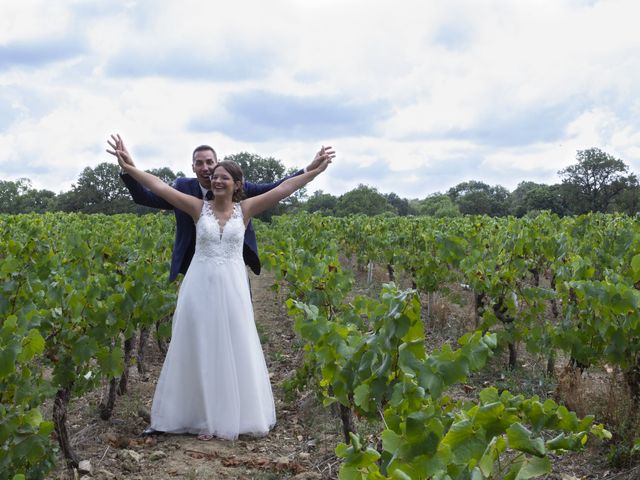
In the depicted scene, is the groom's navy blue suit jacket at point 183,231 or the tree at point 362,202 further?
the tree at point 362,202

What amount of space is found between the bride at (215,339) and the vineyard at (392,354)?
389 millimetres

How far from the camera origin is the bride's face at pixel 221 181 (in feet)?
13.3

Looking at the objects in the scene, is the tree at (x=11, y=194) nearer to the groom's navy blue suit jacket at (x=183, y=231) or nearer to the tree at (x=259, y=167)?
the tree at (x=259, y=167)

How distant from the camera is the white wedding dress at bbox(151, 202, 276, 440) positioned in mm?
4176

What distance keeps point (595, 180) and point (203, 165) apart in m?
61.3

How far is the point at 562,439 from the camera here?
1.48 meters

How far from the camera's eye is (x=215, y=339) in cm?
421

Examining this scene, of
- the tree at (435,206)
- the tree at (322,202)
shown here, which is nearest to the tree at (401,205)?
the tree at (435,206)

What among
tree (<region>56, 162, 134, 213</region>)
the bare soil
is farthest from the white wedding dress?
tree (<region>56, 162, 134, 213</region>)

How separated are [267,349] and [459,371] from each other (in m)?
5.15

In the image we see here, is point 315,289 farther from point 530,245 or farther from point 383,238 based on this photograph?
point 383,238

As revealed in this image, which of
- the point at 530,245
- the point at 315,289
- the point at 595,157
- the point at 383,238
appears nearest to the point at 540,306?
the point at 530,245

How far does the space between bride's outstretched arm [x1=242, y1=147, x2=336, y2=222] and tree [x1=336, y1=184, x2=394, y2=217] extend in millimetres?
64518

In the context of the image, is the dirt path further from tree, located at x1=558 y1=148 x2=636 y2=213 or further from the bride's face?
tree, located at x1=558 y1=148 x2=636 y2=213
